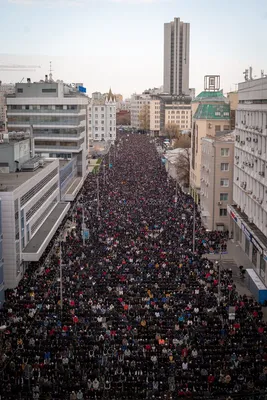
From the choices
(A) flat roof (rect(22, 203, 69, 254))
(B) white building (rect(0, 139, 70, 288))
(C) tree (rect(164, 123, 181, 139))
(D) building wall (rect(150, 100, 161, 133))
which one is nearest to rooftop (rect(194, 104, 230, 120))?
(B) white building (rect(0, 139, 70, 288))

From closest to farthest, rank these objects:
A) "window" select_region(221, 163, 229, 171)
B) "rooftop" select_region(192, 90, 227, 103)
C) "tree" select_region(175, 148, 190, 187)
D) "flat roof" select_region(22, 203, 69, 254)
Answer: "flat roof" select_region(22, 203, 69, 254) < "window" select_region(221, 163, 229, 171) < "rooftop" select_region(192, 90, 227, 103) < "tree" select_region(175, 148, 190, 187)

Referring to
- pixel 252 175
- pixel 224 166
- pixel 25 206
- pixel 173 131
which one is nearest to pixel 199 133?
pixel 224 166

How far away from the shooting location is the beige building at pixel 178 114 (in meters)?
172

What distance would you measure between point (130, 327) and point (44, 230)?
17.2 metres

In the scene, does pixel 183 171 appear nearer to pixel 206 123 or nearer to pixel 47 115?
pixel 206 123

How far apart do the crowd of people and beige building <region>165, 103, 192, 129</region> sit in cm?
13412

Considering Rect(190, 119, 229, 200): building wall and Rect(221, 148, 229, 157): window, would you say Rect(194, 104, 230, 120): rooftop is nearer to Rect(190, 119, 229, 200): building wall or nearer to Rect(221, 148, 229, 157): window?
Rect(190, 119, 229, 200): building wall

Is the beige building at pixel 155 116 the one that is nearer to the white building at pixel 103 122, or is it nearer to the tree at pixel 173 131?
the tree at pixel 173 131

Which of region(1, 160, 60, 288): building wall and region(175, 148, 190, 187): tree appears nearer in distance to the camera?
region(1, 160, 60, 288): building wall

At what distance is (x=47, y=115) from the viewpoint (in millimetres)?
67000

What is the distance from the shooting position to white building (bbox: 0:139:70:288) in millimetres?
31500

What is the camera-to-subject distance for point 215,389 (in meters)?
19.0

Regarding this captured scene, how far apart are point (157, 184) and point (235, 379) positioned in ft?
172

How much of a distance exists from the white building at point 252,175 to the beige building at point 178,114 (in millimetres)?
131372
